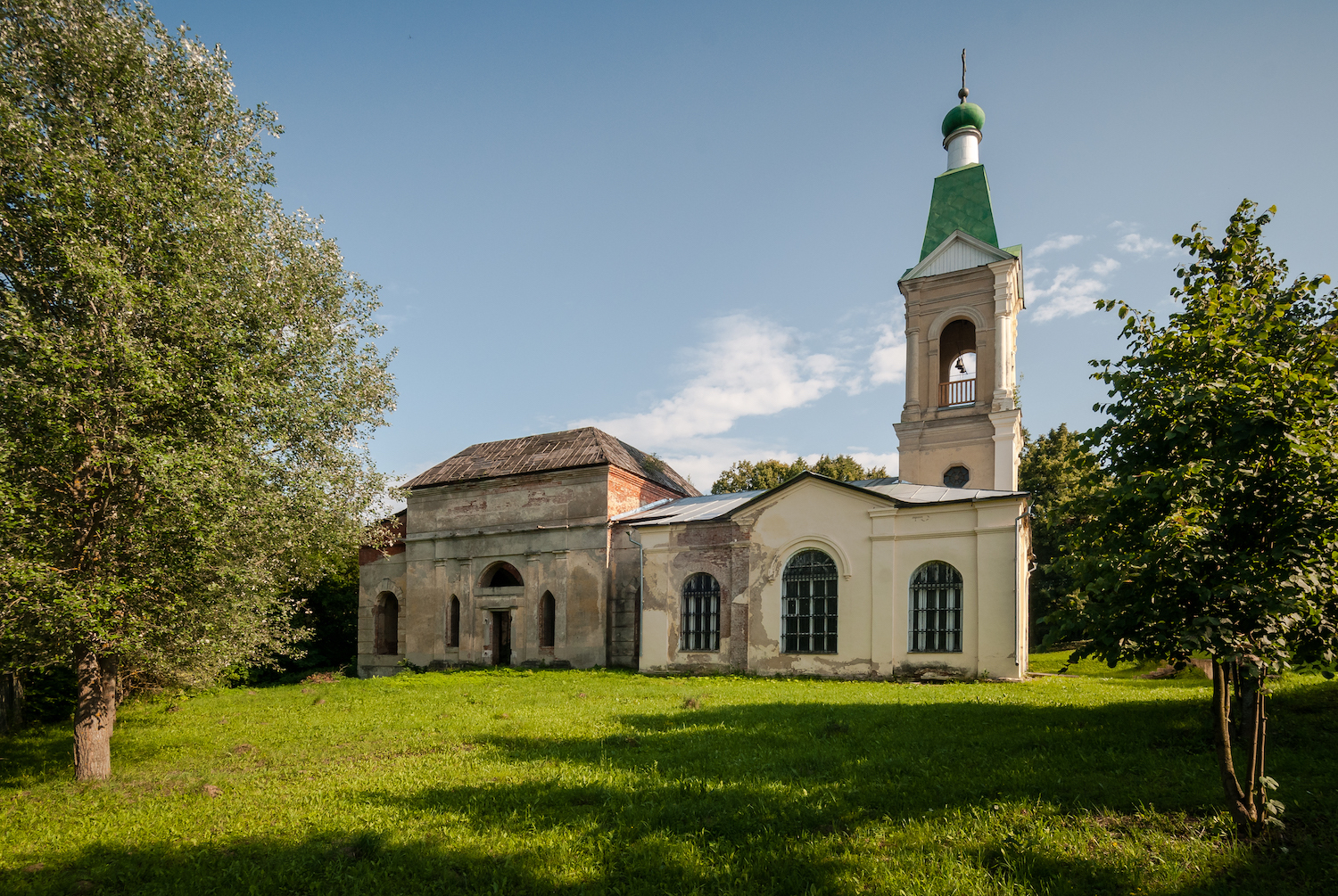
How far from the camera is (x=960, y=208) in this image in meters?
24.1

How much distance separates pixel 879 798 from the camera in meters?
6.43

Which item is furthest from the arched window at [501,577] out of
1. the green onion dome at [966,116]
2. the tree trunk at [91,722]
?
the green onion dome at [966,116]

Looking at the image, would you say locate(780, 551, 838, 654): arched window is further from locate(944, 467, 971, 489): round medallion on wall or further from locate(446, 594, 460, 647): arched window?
locate(446, 594, 460, 647): arched window

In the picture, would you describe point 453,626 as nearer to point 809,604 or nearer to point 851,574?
point 809,604

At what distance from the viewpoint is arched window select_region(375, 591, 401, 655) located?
2969cm

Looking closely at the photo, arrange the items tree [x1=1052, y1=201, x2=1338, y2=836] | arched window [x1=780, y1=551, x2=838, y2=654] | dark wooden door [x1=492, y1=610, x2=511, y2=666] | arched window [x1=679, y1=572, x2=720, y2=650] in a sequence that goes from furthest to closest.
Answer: dark wooden door [x1=492, y1=610, x2=511, y2=666] → arched window [x1=679, y1=572, x2=720, y2=650] → arched window [x1=780, y1=551, x2=838, y2=654] → tree [x1=1052, y1=201, x2=1338, y2=836]

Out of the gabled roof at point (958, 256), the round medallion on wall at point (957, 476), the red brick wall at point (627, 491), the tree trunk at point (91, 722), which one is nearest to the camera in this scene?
the tree trunk at point (91, 722)

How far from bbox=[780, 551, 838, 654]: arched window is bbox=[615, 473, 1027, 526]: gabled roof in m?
2.12

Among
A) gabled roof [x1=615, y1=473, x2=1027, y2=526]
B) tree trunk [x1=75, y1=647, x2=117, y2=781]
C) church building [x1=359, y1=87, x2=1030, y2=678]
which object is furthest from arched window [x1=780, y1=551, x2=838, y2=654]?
tree trunk [x1=75, y1=647, x2=117, y2=781]

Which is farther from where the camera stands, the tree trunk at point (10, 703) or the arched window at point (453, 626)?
the arched window at point (453, 626)

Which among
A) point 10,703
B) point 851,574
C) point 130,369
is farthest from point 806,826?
point 10,703

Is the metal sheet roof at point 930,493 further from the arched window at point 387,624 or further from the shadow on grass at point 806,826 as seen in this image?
the arched window at point 387,624

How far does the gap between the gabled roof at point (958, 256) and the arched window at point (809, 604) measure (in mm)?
10422

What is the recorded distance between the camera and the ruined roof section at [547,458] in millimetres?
25969
